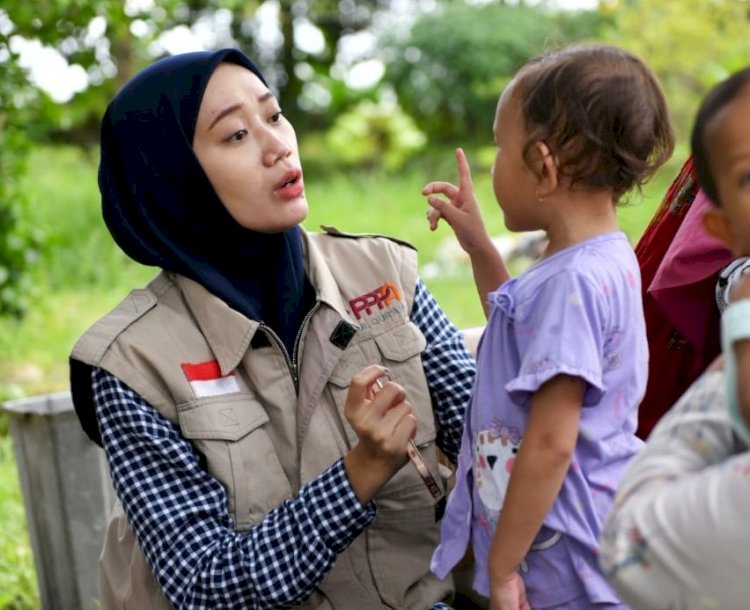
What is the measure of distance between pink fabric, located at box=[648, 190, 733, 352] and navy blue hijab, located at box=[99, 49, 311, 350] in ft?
2.28

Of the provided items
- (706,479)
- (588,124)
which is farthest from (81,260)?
(706,479)

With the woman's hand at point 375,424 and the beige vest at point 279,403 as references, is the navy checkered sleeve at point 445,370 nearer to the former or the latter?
the beige vest at point 279,403

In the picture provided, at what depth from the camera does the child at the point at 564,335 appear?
1611 millimetres

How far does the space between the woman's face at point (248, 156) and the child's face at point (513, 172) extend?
1.56 feet

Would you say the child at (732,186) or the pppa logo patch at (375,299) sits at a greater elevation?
the child at (732,186)

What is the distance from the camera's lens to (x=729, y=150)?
1284 millimetres

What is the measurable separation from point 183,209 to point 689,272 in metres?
0.97

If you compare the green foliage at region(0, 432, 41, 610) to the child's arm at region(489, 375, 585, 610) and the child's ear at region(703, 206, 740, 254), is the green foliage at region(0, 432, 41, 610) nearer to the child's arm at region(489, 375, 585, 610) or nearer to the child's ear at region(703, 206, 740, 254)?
the child's arm at region(489, 375, 585, 610)

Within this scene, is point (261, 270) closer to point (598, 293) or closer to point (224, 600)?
point (224, 600)

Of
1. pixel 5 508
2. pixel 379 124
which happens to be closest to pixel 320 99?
pixel 379 124

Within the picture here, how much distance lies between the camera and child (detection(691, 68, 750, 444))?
3.88ft

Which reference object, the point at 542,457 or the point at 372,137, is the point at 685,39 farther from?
the point at 542,457

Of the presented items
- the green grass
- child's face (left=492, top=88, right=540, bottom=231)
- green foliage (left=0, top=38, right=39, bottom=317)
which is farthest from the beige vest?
green foliage (left=0, top=38, right=39, bottom=317)

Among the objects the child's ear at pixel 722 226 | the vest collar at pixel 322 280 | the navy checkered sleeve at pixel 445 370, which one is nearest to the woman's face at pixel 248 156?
the vest collar at pixel 322 280
